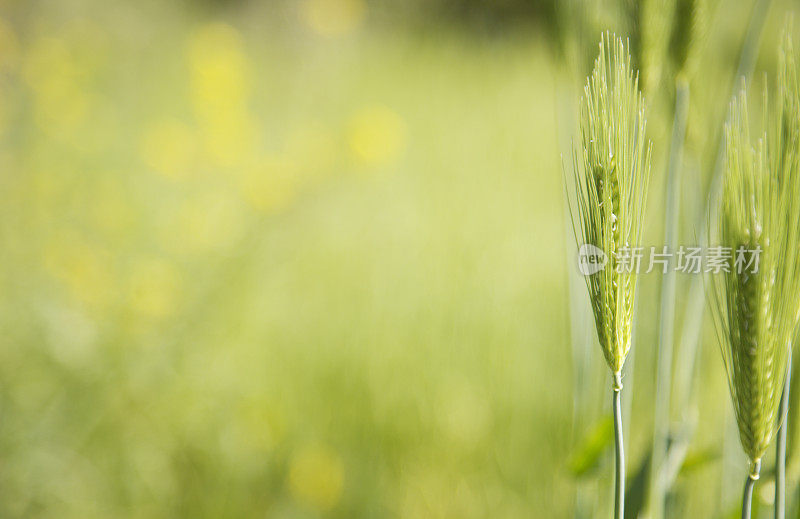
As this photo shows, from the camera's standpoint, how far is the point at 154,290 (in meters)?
1.11

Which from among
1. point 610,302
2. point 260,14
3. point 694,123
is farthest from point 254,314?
point 260,14

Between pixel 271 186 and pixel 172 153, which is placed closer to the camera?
pixel 271 186

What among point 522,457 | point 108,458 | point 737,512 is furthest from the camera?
point 522,457

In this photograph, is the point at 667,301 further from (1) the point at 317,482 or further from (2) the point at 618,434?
(1) the point at 317,482

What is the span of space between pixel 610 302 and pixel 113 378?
35.4 inches

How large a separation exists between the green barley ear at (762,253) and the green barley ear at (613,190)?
0.05 meters

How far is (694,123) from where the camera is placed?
2.15 ft

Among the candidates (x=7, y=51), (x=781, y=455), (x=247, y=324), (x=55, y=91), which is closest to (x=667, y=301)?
(x=781, y=455)

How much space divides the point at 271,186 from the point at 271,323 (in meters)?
0.37

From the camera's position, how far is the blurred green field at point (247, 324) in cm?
103

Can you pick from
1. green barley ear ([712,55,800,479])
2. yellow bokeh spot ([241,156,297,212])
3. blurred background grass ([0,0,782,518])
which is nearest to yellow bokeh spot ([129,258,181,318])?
blurred background grass ([0,0,782,518])

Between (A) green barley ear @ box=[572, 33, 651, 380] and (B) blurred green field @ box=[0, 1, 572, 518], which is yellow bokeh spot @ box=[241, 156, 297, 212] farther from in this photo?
(A) green barley ear @ box=[572, 33, 651, 380]

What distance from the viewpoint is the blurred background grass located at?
1.01 meters

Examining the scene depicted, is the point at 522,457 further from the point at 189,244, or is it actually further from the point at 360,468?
the point at 189,244
